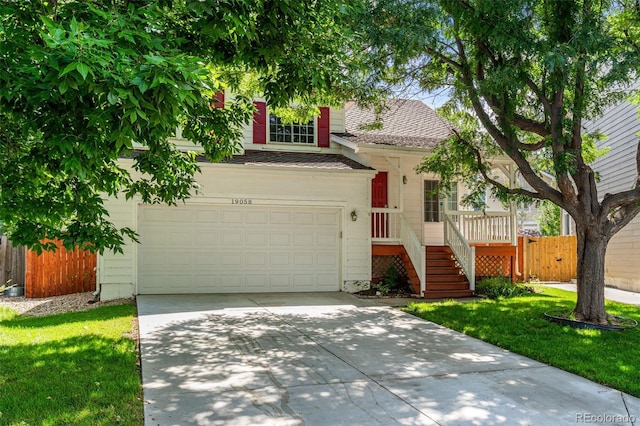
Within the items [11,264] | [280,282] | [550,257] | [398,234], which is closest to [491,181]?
[398,234]

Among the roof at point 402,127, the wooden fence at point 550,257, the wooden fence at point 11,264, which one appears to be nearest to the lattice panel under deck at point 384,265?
the roof at point 402,127

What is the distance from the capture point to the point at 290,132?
13805 millimetres

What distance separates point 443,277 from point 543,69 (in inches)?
234

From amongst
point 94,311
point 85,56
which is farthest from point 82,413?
point 94,311

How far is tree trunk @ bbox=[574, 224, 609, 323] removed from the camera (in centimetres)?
816

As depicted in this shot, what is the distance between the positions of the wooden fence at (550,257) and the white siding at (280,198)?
678 centimetres

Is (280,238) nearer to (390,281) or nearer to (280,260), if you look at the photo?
(280,260)

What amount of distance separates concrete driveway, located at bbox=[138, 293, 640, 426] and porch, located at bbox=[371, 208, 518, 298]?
3819 millimetres

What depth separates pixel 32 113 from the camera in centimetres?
332

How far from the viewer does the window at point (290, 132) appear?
13680mm

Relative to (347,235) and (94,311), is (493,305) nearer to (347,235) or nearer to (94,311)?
(347,235)

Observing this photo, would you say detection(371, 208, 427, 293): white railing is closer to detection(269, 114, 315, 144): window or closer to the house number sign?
detection(269, 114, 315, 144): window

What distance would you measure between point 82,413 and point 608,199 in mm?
8261

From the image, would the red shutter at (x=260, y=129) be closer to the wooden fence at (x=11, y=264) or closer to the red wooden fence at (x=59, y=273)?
the red wooden fence at (x=59, y=273)
